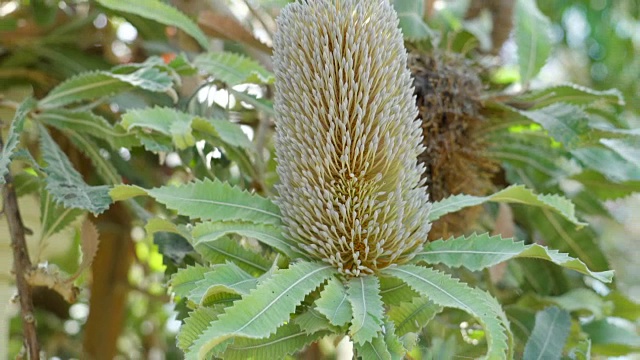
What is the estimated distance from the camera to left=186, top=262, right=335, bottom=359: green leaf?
460mm

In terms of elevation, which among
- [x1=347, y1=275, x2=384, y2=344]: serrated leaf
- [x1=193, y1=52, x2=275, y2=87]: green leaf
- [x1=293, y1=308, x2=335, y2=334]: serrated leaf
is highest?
[x1=193, y1=52, x2=275, y2=87]: green leaf

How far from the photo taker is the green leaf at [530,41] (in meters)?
0.89

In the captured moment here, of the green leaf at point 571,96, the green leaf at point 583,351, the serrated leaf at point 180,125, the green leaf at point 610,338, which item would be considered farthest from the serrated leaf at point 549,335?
the serrated leaf at point 180,125

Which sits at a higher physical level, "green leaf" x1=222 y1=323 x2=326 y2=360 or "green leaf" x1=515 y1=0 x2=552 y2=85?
"green leaf" x1=515 y1=0 x2=552 y2=85

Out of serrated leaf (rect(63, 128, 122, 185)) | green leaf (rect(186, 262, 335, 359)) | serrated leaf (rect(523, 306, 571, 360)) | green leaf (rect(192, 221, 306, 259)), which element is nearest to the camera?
green leaf (rect(186, 262, 335, 359))

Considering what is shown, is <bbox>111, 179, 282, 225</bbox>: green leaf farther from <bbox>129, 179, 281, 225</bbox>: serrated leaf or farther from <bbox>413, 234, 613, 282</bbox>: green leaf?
<bbox>413, 234, 613, 282</bbox>: green leaf

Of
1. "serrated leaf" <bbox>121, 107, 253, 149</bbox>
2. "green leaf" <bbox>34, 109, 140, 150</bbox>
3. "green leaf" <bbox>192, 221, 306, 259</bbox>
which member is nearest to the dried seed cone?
"green leaf" <bbox>192, 221, 306, 259</bbox>

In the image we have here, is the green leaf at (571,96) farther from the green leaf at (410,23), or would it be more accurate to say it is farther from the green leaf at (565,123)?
the green leaf at (410,23)

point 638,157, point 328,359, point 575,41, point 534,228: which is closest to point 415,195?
point 638,157

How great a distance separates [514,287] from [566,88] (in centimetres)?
34

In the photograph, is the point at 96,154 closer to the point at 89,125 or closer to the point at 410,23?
the point at 89,125

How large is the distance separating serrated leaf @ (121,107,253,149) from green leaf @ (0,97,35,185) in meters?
0.10

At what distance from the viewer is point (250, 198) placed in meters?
0.62

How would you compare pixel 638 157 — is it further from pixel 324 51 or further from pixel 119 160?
pixel 119 160
